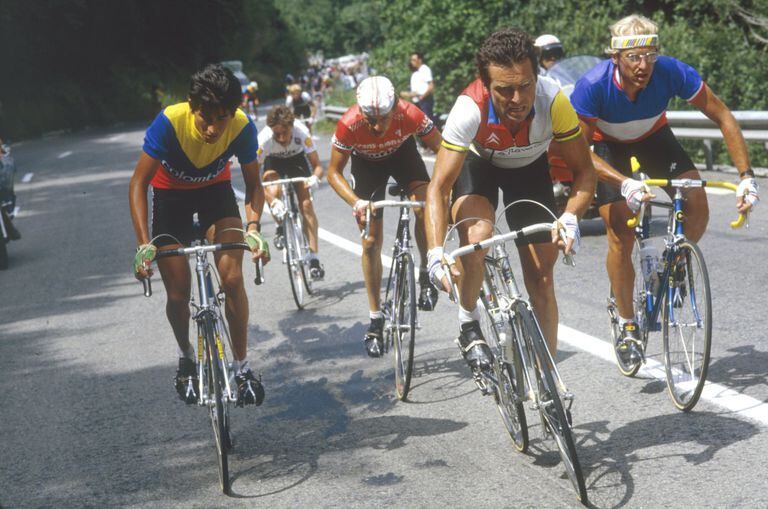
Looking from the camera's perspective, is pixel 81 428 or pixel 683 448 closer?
pixel 683 448

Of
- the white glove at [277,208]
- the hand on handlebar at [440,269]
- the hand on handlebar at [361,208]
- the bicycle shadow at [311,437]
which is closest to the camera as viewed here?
the hand on handlebar at [440,269]

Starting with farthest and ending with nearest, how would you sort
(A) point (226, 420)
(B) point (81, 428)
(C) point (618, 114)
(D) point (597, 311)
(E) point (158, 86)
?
(E) point (158, 86) → (D) point (597, 311) → (B) point (81, 428) → (C) point (618, 114) → (A) point (226, 420)

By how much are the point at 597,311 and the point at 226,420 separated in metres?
3.48

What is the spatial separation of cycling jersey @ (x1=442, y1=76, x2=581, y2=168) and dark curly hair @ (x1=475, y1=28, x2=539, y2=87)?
177 mm

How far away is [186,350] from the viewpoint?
243 inches

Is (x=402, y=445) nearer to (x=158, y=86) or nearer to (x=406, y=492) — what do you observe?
(x=406, y=492)

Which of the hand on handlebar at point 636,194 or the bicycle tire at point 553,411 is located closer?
the bicycle tire at point 553,411

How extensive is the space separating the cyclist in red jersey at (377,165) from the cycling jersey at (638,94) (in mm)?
1429

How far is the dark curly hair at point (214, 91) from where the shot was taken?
5.48 m

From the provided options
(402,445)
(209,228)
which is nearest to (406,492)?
(402,445)

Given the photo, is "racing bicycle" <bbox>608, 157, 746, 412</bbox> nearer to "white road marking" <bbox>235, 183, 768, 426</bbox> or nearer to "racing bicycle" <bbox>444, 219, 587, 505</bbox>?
"white road marking" <bbox>235, 183, 768, 426</bbox>

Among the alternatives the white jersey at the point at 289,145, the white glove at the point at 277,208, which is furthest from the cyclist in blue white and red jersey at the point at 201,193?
the white jersey at the point at 289,145

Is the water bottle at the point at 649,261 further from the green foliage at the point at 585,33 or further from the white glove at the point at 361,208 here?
the green foliage at the point at 585,33

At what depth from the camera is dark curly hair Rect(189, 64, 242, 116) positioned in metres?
5.48
